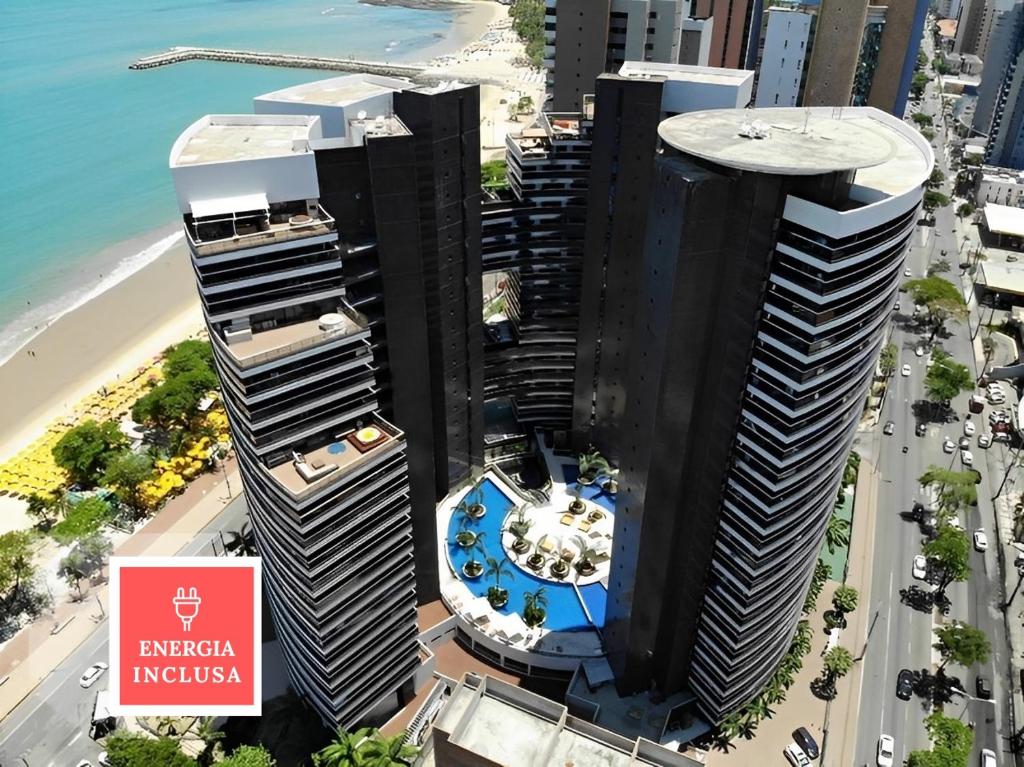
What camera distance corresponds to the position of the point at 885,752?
7700cm

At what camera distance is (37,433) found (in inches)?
5084

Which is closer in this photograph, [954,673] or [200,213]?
[200,213]

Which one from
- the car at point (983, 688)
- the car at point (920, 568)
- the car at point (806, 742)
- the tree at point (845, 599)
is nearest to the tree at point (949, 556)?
the car at point (920, 568)

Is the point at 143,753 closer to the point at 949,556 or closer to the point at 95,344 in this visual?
the point at 949,556

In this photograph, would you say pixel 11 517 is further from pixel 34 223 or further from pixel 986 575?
pixel 986 575

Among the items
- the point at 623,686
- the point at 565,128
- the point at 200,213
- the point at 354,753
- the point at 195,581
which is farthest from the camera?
the point at 565,128

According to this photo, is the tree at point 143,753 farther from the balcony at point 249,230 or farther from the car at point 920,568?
the car at point 920,568

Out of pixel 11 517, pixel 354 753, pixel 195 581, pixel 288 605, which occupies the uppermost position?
pixel 195 581

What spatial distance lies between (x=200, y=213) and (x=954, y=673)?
9592 centimetres

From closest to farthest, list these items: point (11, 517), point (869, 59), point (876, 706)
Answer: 1. point (876, 706)
2. point (11, 517)
3. point (869, 59)

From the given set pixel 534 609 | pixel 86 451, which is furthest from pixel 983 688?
pixel 86 451

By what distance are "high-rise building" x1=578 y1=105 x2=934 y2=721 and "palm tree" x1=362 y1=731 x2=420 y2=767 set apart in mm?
23524

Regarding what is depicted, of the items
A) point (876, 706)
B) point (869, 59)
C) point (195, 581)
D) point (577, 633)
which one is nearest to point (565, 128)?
point (577, 633)

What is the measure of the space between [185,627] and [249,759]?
25739mm
